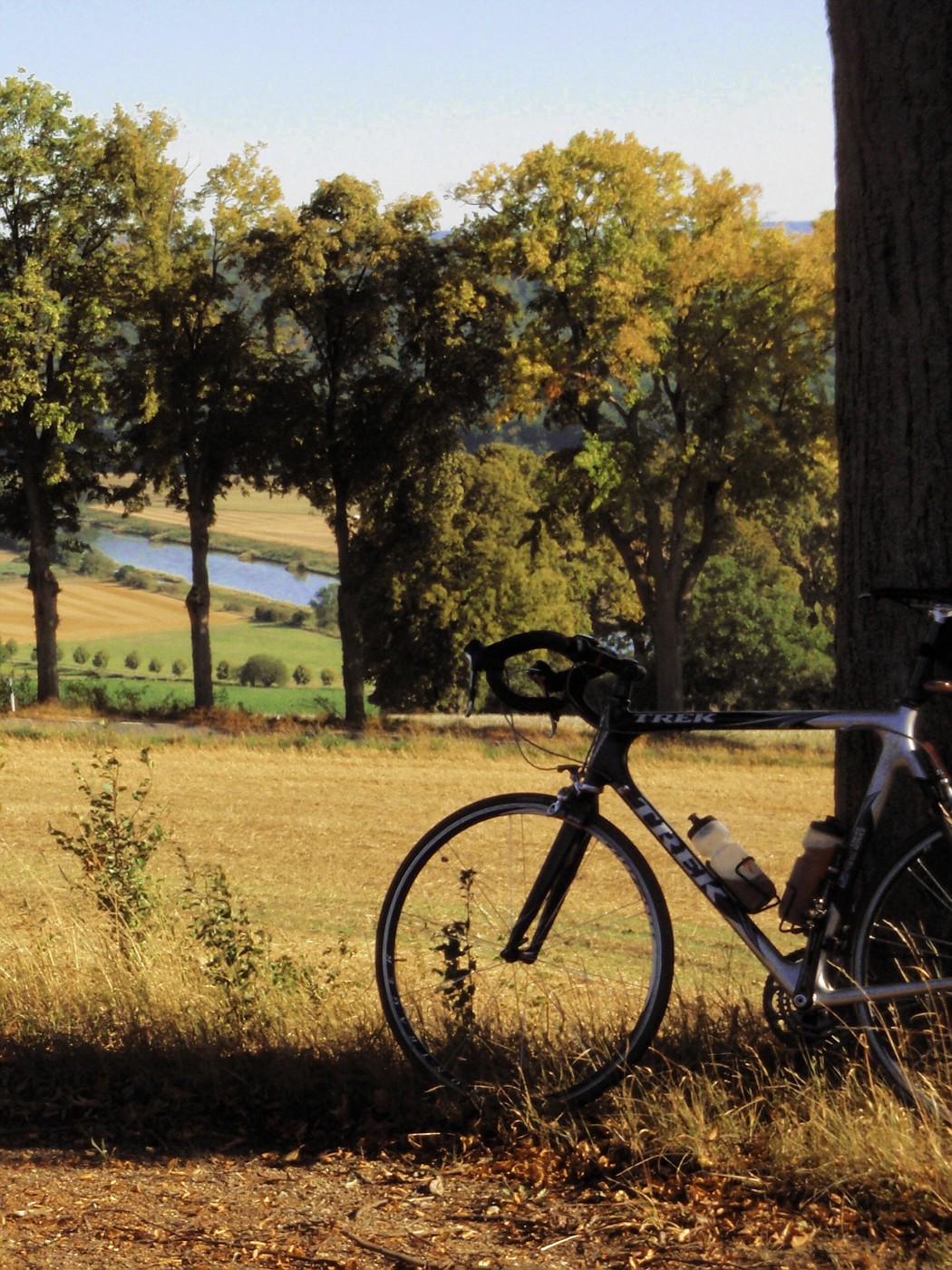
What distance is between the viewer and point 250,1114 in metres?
4.16

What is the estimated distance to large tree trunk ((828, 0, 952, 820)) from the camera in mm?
4125

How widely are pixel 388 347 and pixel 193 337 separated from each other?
19.2ft

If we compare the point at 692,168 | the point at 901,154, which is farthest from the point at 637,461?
the point at 901,154

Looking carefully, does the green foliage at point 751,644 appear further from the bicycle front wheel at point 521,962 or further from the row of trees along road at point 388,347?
the bicycle front wheel at point 521,962

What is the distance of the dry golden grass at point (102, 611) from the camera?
402ft

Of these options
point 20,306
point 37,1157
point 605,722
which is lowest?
point 37,1157

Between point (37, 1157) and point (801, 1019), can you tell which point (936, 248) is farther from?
point (37, 1157)

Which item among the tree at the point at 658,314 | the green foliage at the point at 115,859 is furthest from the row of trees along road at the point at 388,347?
the green foliage at the point at 115,859

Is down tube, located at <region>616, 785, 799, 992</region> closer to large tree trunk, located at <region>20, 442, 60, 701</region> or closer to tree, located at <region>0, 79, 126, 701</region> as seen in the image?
tree, located at <region>0, 79, 126, 701</region>

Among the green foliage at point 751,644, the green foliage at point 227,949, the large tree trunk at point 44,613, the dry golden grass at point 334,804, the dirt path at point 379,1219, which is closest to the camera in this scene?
the dirt path at point 379,1219

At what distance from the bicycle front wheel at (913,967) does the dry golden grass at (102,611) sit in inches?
4603

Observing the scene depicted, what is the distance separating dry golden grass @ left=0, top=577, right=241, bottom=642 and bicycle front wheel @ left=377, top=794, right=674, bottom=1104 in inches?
4574

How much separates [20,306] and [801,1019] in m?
41.6

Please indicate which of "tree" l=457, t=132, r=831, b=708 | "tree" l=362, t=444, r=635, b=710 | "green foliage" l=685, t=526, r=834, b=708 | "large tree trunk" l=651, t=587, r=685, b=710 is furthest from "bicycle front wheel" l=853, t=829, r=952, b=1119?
"green foliage" l=685, t=526, r=834, b=708
